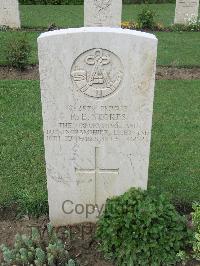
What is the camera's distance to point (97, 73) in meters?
3.67

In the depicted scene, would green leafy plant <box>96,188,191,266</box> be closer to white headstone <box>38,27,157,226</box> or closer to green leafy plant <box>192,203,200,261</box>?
green leafy plant <box>192,203,200,261</box>

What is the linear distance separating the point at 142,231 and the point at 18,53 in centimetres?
637

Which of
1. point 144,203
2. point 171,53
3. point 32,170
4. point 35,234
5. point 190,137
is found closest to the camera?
point 144,203

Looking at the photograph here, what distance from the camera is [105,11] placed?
11219 millimetres

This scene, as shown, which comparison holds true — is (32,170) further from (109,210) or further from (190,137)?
(190,137)

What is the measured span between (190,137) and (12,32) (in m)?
7.59

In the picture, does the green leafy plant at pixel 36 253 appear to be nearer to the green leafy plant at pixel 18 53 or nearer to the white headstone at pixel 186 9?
the green leafy plant at pixel 18 53

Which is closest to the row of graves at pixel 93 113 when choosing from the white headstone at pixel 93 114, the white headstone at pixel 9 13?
the white headstone at pixel 93 114

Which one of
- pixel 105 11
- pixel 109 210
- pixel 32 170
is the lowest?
pixel 32 170

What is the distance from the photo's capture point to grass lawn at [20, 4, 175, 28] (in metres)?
14.0

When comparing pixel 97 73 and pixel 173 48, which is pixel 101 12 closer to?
pixel 173 48

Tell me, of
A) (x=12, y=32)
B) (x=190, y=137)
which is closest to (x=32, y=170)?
(x=190, y=137)

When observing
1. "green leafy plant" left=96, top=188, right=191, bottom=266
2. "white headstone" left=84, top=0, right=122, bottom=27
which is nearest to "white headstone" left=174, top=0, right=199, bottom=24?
"white headstone" left=84, top=0, right=122, bottom=27

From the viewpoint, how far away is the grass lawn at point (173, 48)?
981cm
